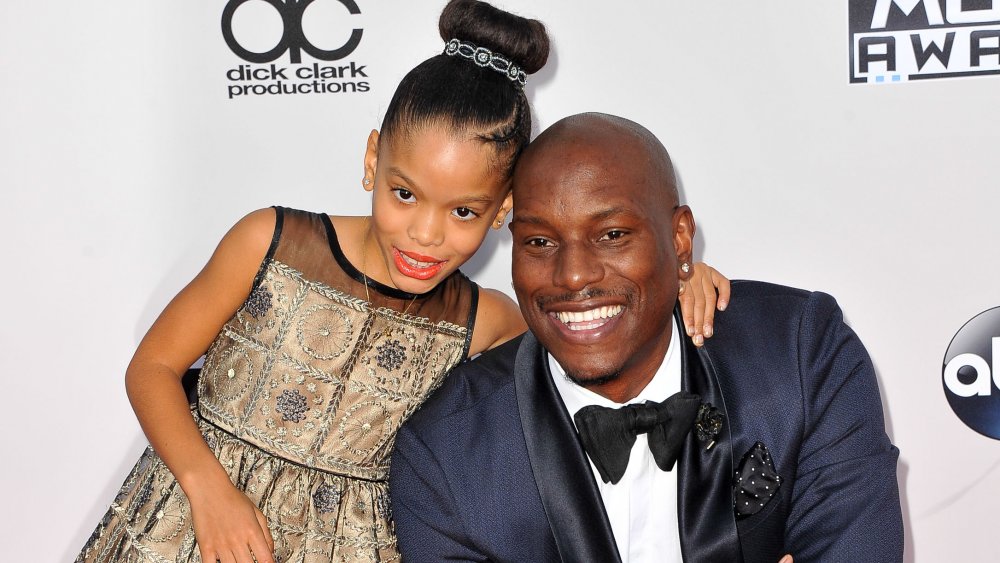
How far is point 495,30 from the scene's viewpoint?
1.90 metres

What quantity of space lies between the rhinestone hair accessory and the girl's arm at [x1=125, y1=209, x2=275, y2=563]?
0.51 m

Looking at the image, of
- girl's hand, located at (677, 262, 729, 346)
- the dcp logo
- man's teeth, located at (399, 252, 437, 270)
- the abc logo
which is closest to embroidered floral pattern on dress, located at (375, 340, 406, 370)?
man's teeth, located at (399, 252, 437, 270)

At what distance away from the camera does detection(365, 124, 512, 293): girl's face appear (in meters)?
1.81

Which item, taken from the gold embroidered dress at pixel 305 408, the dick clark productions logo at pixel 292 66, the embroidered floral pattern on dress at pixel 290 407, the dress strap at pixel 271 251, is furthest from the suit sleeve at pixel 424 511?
the dick clark productions logo at pixel 292 66

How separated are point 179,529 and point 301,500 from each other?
0.24m

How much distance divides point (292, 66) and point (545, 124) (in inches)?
26.1

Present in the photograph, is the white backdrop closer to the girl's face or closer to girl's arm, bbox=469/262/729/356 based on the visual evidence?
girl's arm, bbox=469/262/729/356

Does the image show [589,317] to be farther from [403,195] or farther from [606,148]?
[403,195]

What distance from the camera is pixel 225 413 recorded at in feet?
6.47

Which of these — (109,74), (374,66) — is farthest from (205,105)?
(374,66)

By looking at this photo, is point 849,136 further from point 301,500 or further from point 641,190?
point 301,500

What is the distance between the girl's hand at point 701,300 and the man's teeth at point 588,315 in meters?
0.17

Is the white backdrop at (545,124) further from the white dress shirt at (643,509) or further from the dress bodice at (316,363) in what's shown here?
the white dress shirt at (643,509)

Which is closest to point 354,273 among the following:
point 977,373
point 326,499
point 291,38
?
point 326,499
